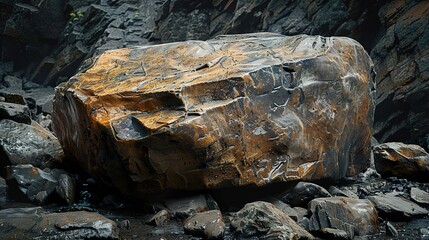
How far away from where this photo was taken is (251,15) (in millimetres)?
16828

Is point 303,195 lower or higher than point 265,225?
lower

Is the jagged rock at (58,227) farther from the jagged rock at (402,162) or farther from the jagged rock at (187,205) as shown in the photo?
the jagged rock at (402,162)

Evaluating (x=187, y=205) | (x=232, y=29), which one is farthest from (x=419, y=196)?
(x=232, y=29)

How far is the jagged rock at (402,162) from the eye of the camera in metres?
7.67

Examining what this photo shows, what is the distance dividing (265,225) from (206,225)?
67cm

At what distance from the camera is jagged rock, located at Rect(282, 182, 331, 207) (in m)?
6.20

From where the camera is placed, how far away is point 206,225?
4949 millimetres

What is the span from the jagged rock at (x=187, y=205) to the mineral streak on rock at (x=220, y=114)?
0.19m

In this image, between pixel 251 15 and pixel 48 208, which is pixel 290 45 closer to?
pixel 48 208

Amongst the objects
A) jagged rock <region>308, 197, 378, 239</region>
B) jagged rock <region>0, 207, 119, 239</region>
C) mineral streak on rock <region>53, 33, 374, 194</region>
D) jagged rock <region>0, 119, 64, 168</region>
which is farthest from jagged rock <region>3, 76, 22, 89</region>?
jagged rock <region>308, 197, 378, 239</region>

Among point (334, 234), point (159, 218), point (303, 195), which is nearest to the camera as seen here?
point (334, 234)

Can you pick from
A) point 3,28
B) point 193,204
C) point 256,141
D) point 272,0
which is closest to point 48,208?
point 193,204

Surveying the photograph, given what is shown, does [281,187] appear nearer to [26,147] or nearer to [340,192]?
[340,192]

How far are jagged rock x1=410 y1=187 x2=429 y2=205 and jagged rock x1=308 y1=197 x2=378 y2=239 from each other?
4.27 feet
